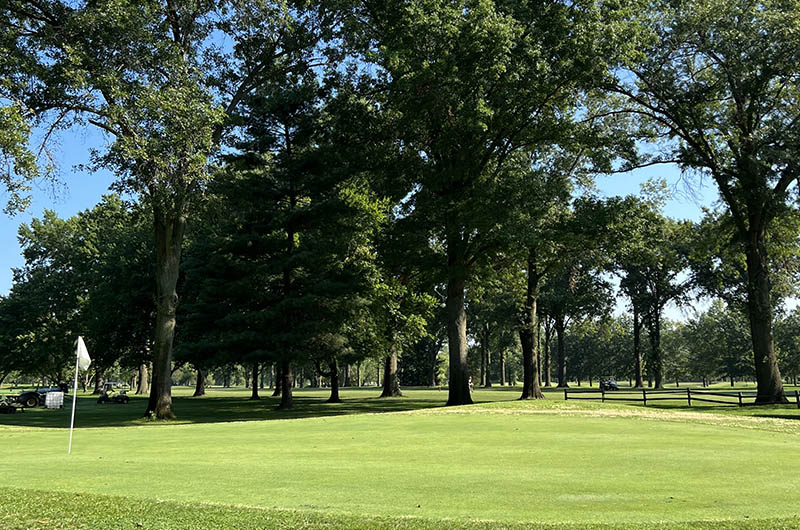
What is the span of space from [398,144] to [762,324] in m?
21.3

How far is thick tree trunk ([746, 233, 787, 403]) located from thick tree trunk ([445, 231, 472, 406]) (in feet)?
49.7

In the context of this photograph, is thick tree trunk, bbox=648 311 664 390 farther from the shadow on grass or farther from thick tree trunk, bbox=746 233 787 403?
the shadow on grass

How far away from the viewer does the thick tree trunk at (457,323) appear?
28938 mm

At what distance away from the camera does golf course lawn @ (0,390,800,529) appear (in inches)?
249

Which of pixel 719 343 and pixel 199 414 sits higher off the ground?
pixel 719 343

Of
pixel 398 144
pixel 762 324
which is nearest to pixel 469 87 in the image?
pixel 398 144

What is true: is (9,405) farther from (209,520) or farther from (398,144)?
(209,520)

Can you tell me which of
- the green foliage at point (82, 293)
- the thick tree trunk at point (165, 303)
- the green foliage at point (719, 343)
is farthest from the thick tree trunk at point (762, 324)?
the green foliage at point (719, 343)

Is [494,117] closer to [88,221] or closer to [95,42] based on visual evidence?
[95,42]

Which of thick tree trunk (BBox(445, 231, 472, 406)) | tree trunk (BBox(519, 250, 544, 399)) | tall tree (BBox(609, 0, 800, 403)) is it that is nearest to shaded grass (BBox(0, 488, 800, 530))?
thick tree trunk (BBox(445, 231, 472, 406))

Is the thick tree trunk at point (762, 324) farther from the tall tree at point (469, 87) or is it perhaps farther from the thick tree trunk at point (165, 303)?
the thick tree trunk at point (165, 303)

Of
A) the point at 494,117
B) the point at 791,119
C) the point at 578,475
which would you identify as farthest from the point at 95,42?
the point at 791,119

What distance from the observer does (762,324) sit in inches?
1233

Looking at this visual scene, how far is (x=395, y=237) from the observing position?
102ft
